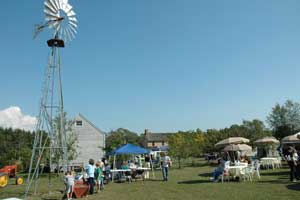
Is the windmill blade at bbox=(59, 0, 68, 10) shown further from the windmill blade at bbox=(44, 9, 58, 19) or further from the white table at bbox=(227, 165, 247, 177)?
the white table at bbox=(227, 165, 247, 177)

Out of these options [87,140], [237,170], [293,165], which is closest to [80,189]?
[237,170]

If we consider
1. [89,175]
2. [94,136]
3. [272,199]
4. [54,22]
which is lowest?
[272,199]

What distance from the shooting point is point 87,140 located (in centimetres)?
4378

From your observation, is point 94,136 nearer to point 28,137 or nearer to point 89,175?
point 89,175

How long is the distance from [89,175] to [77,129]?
93.8 ft

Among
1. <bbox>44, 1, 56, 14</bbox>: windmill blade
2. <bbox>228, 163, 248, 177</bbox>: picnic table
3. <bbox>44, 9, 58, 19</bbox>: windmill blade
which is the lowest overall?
<bbox>228, 163, 248, 177</bbox>: picnic table

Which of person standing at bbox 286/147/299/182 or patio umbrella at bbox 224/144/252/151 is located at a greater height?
patio umbrella at bbox 224/144/252/151

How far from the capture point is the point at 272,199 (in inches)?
468

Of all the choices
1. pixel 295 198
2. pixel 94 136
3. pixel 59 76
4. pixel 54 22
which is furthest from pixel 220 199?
pixel 94 136

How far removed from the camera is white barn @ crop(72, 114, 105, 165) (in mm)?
43312

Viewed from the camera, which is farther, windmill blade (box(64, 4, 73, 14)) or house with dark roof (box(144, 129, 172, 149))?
house with dark roof (box(144, 129, 172, 149))

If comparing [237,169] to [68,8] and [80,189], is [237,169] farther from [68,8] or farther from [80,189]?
[68,8]

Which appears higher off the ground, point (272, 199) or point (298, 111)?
point (298, 111)

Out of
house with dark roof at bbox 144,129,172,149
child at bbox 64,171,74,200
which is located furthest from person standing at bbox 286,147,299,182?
house with dark roof at bbox 144,129,172,149
